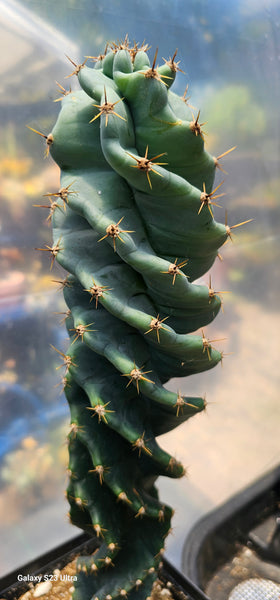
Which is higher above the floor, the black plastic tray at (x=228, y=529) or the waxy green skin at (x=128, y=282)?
the waxy green skin at (x=128, y=282)

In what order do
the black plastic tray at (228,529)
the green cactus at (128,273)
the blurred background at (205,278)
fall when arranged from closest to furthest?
the green cactus at (128,273), the blurred background at (205,278), the black plastic tray at (228,529)

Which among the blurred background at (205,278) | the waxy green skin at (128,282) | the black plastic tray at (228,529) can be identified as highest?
the blurred background at (205,278)

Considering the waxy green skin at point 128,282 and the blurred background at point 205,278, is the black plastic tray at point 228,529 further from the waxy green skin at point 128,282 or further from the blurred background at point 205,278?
the waxy green skin at point 128,282

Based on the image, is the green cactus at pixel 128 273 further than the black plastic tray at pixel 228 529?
No

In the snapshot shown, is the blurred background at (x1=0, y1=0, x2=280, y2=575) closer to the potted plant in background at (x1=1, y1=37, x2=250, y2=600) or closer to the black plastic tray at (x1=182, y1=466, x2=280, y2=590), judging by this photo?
the black plastic tray at (x1=182, y1=466, x2=280, y2=590)

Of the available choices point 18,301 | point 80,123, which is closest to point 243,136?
point 18,301

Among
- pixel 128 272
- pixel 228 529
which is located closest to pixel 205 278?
pixel 228 529

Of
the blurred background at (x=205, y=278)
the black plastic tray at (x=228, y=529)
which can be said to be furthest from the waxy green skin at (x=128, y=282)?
the black plastic tray at (x=228, y=529)

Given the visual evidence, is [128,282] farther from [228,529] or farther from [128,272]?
[228,529]
